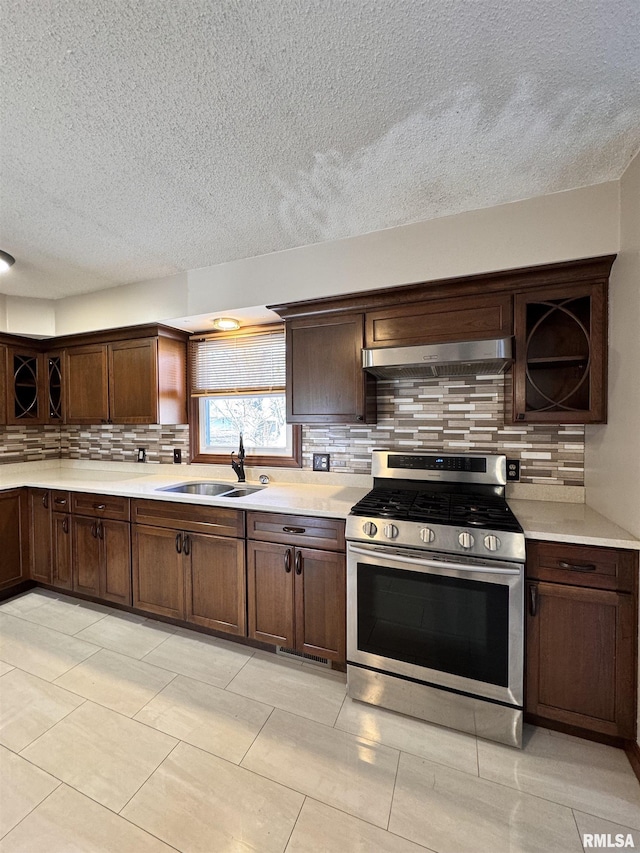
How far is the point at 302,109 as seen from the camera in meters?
1.26

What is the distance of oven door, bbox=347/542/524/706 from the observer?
5.23 feet

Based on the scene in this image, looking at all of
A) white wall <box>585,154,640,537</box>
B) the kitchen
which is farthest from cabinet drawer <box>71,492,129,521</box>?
white wall <box>585,154,640,537</box>

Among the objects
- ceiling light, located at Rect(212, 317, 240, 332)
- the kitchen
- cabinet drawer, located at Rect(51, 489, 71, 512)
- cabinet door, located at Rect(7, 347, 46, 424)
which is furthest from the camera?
cabinet door, located at Rect(7, 347, 46, 424)

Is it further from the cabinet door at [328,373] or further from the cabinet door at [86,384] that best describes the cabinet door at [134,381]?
the cabinet door at [328,373]

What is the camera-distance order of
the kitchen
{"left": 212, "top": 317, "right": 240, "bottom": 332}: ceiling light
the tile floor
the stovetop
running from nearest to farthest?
the tile floor
the kitchen
the stovetop
{"left": 212, "top": 317, "right": 240, "bottom": 332}: ceiling light

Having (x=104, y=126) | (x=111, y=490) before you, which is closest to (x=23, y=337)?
(x=111, y=490)

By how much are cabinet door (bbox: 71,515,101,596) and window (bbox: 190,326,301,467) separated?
942 mm

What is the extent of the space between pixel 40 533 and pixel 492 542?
11.1 ft

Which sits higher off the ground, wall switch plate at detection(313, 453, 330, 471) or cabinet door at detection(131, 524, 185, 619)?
wall switch plate at detection(313, 453, 330, 471)

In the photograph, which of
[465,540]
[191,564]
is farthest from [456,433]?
[191,564]

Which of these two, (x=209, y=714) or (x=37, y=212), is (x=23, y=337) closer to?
(x=37, y=212)

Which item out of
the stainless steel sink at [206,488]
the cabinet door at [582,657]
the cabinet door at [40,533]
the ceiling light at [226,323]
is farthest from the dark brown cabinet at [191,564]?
the cabinet door at [582,657]

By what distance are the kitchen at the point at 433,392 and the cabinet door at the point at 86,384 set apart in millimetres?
216

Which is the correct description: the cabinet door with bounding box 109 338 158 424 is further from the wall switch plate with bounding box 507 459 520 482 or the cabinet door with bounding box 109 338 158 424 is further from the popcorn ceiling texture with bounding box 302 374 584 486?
the wall switch plate with bounding box 507 459 520 482
